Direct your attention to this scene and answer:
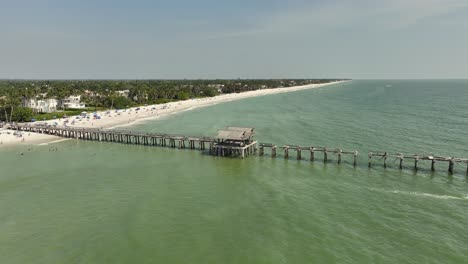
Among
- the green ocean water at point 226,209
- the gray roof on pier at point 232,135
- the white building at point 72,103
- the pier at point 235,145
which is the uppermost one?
the white building at point 72,103

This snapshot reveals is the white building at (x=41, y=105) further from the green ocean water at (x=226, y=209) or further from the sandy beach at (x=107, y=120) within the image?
the green ocean water at (x=226, y=209)

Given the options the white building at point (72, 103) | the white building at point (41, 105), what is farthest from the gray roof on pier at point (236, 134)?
the white building at point (72, 103)

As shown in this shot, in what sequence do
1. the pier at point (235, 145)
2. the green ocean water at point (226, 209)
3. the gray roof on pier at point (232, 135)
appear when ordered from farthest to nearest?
the gray roof on pier at point (232, 135)
the pier at point (235, 145)
the green ocean water at point (226, 209)

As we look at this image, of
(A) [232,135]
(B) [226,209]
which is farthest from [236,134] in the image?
A: (B) [226,209]

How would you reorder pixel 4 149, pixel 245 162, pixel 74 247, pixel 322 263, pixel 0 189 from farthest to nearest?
pixel 4 149 → pixel 245 162 → pixel 0 189 → pixel 74 247 → pixel 322 263

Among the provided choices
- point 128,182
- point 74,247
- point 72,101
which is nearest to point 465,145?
point 128,182

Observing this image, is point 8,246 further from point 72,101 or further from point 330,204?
point 72,101
